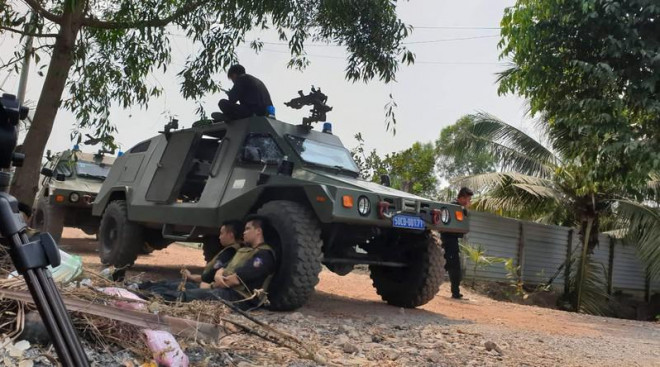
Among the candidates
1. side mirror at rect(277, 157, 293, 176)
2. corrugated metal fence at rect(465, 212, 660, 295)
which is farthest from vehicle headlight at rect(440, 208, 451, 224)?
corrugated metal fence at rect(465, 212, 660, 295)

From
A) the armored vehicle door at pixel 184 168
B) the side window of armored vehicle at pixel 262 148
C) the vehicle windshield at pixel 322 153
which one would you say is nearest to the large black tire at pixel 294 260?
the side window of armored vehicle at pixel 262 148

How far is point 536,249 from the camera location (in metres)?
14.6

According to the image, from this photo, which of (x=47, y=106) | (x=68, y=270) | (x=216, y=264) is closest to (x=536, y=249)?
(x=216, y=264)

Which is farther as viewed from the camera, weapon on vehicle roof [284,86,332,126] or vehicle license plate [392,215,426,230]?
weapon on vehicle roof [284,86,332,126]

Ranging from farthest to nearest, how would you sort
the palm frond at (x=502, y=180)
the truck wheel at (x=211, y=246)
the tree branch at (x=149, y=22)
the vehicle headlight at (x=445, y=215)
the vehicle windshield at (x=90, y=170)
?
the palm frond at (x=502, y=180) → the vehicle windshield at (x=90, y=170) → the truck wheel at (x=211, y=246) → the tree branch at (x=149, y=22) → the vehicle headlight at (x=445, y=215)

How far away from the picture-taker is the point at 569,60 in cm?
998

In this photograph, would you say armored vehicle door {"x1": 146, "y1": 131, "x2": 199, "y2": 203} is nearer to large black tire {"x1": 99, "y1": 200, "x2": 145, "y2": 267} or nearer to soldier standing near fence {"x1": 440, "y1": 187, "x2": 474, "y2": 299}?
large black tire {"x1": 99, "y1": 200, "x2": 145, "y2": 267}

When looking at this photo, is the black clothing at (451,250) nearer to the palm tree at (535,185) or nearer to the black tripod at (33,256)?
the palm tree at (535,185)

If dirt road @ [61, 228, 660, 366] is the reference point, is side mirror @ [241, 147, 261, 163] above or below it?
above

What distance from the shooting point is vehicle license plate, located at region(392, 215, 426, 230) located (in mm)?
6096

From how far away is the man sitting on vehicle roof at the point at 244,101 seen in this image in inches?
289

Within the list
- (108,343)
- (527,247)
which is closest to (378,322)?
(108,343)

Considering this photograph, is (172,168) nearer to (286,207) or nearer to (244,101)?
(244,101)

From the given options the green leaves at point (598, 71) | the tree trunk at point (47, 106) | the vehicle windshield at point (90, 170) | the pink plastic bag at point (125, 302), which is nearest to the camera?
the pink plastic bag at point (125, 302)
